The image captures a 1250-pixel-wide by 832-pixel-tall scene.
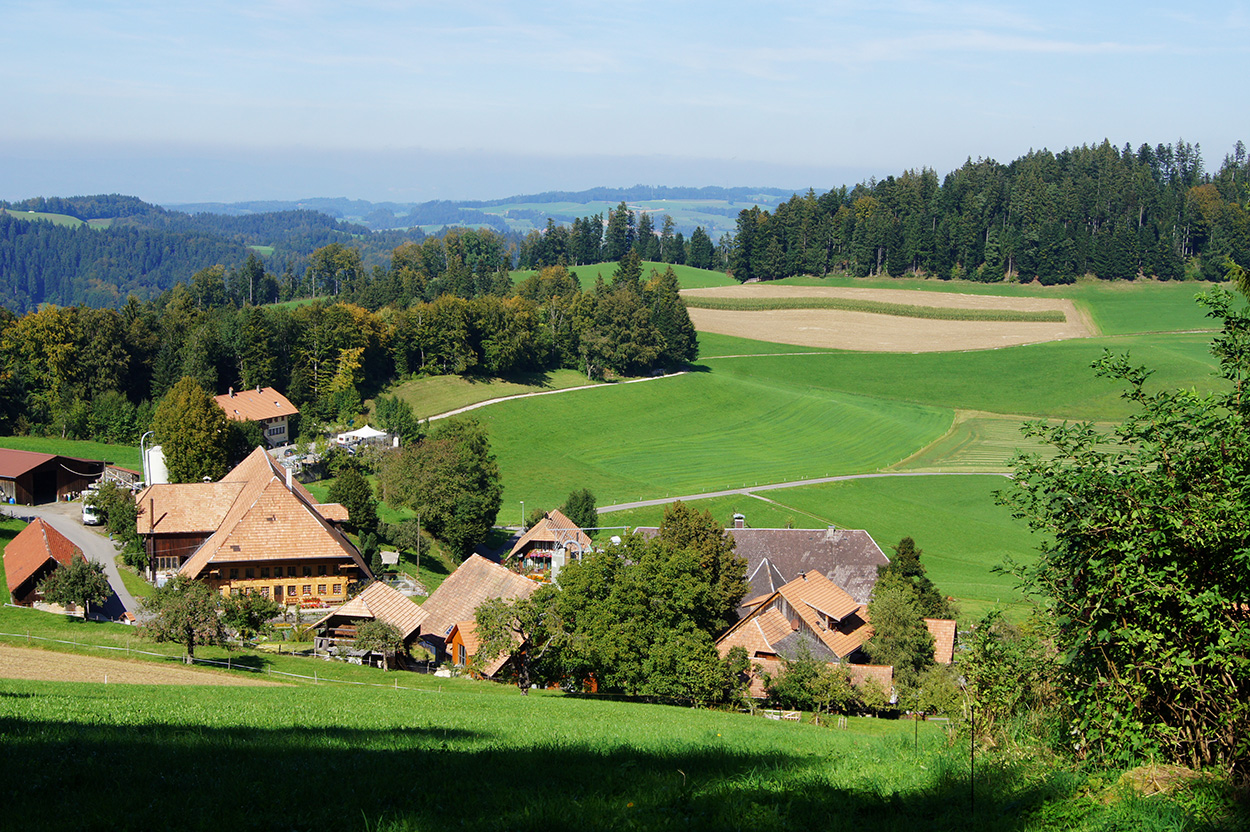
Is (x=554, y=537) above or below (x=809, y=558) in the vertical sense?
below

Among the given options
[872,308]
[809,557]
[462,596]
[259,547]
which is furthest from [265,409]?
[872,308]

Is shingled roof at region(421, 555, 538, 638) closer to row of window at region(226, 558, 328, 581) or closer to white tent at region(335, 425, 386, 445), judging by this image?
row of window at region(226, 558, 328, 581)

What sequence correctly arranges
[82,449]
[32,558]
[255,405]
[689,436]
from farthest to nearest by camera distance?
[689,436] < [255,405] < [82,449] < [32,558]

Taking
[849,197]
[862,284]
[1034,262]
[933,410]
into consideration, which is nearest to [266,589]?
[933,410]

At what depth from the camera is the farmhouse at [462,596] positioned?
38375 millimetres

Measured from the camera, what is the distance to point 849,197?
177m

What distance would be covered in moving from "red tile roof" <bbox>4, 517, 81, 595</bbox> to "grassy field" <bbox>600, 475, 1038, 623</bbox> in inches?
1202

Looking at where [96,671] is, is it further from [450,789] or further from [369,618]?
[450,789]

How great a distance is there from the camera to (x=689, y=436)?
84.1 m

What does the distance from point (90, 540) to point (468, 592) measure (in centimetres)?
2303

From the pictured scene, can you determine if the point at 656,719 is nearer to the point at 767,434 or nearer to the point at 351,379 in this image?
the point at 767,434

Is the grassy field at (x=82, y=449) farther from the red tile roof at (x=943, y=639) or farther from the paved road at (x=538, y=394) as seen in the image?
the red tile roof at (x=943, y=639)

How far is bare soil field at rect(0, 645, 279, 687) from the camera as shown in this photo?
2275cm

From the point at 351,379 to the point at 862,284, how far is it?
9027 cm
